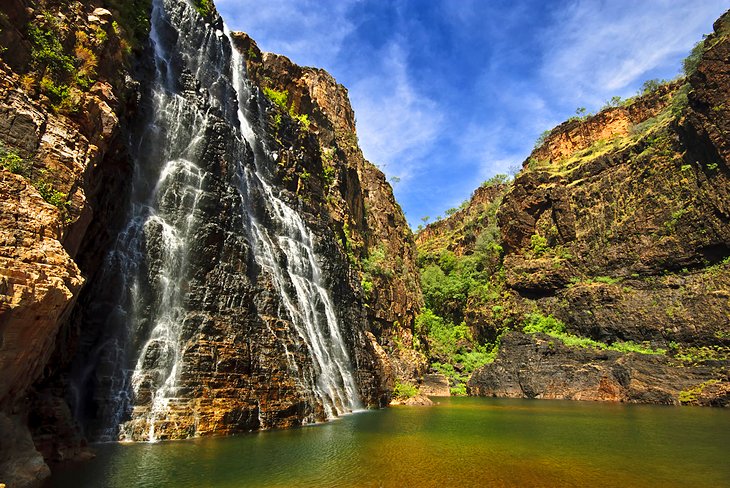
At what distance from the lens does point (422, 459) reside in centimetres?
1345

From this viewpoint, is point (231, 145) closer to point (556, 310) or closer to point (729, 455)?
point (729, 455)

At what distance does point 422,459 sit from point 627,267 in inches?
1810

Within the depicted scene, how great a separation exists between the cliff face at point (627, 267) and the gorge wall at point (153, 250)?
22.7 meters

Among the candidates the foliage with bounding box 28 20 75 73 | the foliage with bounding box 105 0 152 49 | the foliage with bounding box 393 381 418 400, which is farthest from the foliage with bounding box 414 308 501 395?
the foliage with bounding box 28 20 75 73

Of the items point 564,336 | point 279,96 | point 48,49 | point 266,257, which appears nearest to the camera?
point 48,49

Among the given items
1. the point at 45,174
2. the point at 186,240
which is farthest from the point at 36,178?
the point at 186,240

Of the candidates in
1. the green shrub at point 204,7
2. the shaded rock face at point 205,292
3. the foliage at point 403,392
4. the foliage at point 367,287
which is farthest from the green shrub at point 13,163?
the foliage at point 403,392

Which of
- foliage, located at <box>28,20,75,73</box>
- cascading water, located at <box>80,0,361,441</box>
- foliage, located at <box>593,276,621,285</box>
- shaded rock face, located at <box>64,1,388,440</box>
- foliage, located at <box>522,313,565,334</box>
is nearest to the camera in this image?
foliage, located at <box>28,20,75,73</box>

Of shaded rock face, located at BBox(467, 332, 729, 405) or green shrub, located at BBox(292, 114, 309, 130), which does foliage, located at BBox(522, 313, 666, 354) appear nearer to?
shaded rock face, located at BBox(467, 332, 729, 405)

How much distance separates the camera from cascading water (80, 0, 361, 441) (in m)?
16.4

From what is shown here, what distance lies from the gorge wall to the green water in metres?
1.86

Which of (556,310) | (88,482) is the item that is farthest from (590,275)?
(88,482)

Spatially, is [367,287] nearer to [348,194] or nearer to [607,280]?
[348,194]

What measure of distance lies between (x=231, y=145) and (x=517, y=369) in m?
39.3
